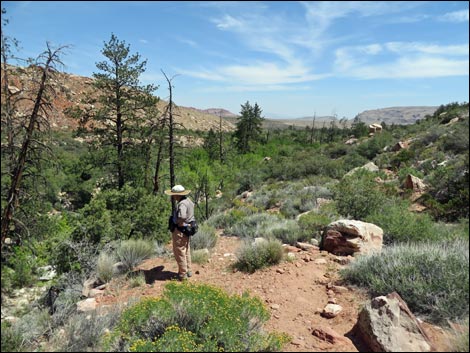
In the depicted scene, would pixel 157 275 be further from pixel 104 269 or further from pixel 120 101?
pixel 120 101

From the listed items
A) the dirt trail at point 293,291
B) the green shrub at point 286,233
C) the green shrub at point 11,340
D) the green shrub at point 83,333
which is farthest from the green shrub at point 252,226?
the green shrub at point 11,340

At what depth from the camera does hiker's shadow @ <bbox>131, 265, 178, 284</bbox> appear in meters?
6.61

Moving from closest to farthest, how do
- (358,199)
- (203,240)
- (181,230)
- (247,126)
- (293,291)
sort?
(293,291)
(181,230)
(203,240)
(358,199)
(247,126)

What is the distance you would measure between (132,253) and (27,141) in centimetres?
331

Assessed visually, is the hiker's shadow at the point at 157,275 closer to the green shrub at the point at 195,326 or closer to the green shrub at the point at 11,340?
the green shrub at the point at 195,326

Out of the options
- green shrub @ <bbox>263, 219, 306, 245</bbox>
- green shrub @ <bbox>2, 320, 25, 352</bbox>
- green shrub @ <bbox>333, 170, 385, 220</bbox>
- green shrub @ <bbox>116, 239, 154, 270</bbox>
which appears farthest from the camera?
green shrub @ <bbox>333, 170, 385, 220</bbox>

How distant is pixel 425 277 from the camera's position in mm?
4645

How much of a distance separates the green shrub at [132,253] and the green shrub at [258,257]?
86.9 inches

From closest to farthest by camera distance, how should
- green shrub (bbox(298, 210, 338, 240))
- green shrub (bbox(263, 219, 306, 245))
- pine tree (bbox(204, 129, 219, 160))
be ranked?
1. green shrub (bbox(263, 219, 306, 245))
2. green shrub (bbox(298, 210, 338, 240))
3. pine tree (bbox(204, 129, 219, 160))

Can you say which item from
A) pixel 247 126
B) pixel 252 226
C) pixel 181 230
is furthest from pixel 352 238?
pixel 247 126

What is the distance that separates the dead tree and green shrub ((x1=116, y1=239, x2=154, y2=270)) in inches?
99.6

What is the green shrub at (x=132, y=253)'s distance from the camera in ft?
23.6

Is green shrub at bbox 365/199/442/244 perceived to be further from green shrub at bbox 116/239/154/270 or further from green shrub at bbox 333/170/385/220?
green shrub at bbox 116/239/154/270

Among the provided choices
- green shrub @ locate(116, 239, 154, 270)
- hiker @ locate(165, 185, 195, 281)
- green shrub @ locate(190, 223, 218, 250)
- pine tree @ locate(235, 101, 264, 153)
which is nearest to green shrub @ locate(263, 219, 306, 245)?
green shrub @ locate(190, 223, 218, 250)
